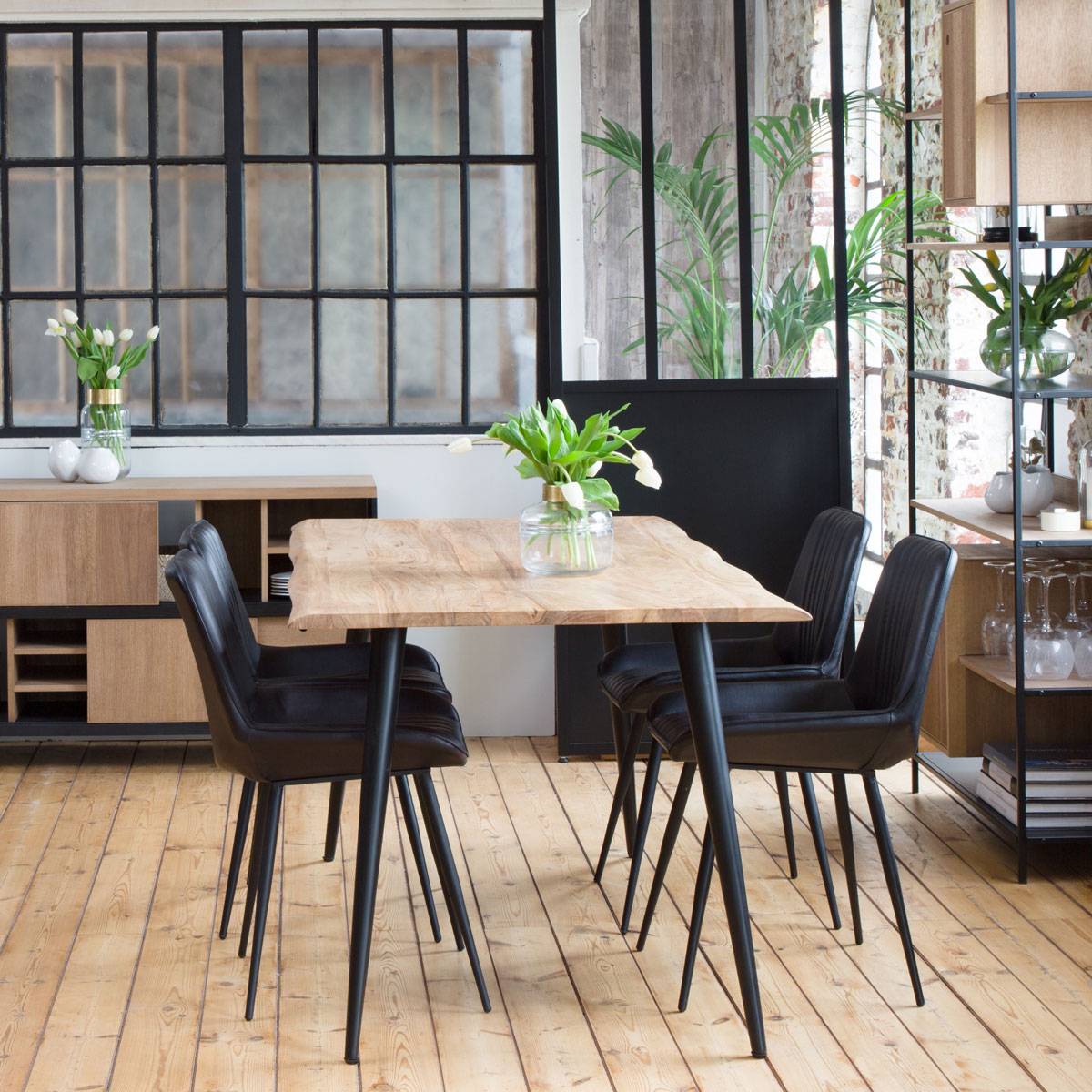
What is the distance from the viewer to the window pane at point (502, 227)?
18.9 feet

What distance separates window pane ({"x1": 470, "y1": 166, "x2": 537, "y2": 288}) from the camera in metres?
5.76

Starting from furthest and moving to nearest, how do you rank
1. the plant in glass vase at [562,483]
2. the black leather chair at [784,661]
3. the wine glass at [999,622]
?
the wine glass at [999,622]
the black leather chair at [784,661]
the plant in glass vase at [562,483]

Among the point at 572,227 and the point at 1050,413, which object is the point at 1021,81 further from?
the point at 572,227

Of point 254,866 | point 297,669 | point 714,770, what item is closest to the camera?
point 714,770

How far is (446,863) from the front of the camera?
134 inches

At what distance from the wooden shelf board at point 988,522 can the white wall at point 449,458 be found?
1468mm

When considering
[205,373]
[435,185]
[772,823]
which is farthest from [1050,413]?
[205,373]

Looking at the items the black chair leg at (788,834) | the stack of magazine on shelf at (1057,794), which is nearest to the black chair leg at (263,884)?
the black chair leg at (788,834)

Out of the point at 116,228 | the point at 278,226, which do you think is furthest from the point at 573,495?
the point at 116,228

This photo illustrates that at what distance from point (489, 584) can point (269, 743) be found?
0.58 m

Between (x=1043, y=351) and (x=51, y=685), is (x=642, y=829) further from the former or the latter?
(x=51, y=685)

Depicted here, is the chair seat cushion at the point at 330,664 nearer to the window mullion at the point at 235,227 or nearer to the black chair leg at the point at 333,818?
the black chair leg at the point at 333,818

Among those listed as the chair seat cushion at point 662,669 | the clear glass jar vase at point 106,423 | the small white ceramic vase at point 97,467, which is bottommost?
the chair seat cushion at point 662,669

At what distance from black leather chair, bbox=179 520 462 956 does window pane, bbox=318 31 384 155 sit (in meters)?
2.10
